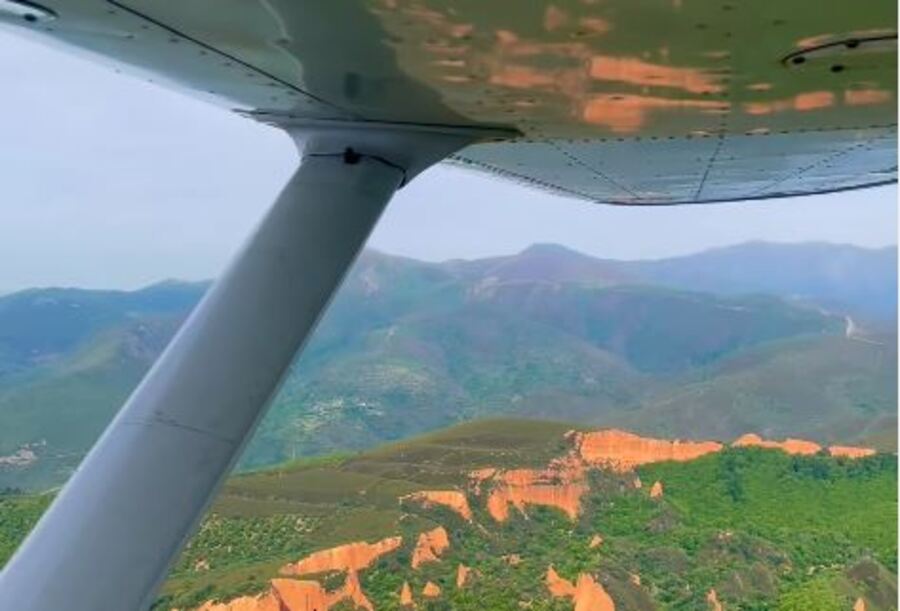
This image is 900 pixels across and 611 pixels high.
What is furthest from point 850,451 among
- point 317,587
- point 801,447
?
point 317,587

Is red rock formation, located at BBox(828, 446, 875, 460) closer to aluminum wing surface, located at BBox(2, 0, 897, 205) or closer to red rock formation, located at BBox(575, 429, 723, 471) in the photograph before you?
red rock formation, located at BBox(575, 429, 723, 471)

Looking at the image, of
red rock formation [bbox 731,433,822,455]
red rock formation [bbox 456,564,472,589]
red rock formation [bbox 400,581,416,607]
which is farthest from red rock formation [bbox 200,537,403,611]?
red rock formation [bbox 731,433,822,455]

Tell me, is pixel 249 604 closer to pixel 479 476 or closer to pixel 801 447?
pixel 479 476

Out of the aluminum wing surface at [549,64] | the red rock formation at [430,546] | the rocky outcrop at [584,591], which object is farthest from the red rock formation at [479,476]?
the aluminum wing surface at [549,64]

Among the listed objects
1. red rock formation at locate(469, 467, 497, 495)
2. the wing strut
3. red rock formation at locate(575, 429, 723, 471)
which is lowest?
red rock formation at locate(575, 429, 723, 471)

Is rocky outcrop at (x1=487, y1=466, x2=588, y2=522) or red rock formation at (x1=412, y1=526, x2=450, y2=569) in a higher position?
red rock formation at (x1=412, y1=526, x2=450, y2=569)

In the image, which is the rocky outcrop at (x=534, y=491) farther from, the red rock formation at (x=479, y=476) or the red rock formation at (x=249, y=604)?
the red rock formation at (x=249, y=604)

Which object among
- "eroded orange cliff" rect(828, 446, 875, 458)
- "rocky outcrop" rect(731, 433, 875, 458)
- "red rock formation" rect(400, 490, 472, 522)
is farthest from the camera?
"rocky outcrop" rect(731, 433, 875, 458)
